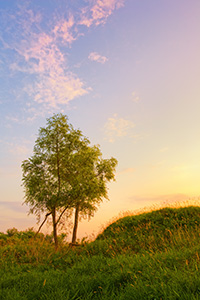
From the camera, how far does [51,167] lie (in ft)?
62.1

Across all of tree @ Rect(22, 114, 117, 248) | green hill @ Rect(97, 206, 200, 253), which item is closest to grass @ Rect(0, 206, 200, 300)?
green hill @ Rect(97, 206, 200, 253)

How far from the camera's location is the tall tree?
17766 millimetres

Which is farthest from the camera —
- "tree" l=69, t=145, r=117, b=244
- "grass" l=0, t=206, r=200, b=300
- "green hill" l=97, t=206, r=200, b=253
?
"tree" l=69, t=145, r=117, b=244

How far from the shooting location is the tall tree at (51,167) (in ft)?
58.3

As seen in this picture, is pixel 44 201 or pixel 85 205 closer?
pixel 44 201

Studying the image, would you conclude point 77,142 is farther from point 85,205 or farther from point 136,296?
point 136,296

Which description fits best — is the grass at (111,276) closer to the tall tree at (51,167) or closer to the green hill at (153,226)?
the green hill at (153,226)

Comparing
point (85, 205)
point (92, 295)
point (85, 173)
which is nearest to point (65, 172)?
point (85, 173)

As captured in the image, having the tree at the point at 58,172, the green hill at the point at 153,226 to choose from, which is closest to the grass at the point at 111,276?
the green hill at the point at 153,226

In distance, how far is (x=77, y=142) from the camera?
19.1 meters

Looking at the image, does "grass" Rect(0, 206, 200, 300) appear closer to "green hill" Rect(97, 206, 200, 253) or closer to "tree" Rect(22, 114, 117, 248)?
"green hill" Rect(97, 206, 200, 253)

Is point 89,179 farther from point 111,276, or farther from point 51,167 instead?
point 111,276

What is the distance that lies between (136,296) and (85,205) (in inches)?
669

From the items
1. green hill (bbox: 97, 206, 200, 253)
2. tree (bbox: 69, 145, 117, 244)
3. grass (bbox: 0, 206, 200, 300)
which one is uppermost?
tree (bbox: 69, 145, 117, 244)
